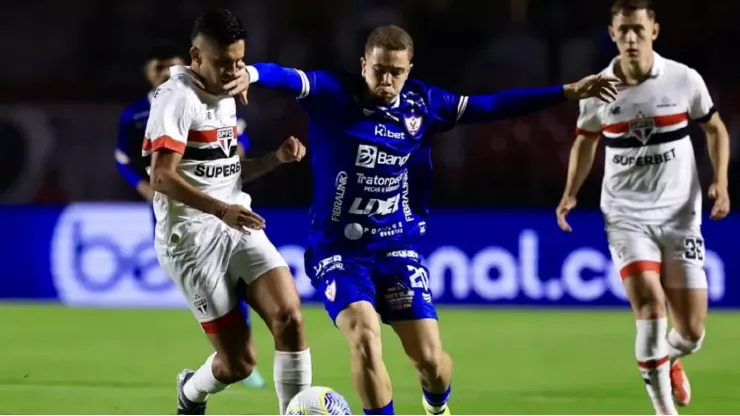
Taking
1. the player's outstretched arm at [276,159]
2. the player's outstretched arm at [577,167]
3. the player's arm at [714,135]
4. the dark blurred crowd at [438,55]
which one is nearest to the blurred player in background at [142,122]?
the player's outstretched arm at [276,159]

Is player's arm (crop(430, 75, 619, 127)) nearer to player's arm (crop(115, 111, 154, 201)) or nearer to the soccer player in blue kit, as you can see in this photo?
the soccer player in blue kit

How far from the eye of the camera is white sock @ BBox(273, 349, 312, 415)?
18.3ft

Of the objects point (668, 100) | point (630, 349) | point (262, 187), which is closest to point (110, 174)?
point (262, 187)

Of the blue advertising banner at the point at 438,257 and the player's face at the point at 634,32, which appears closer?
the player's face at the point at 634,32

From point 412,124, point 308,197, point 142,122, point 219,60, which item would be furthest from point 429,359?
point 308,197

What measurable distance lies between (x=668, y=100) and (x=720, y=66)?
→ 279 inches

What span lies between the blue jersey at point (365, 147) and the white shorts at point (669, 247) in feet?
3.80

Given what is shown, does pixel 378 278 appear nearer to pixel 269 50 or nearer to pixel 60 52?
pixel 269 50

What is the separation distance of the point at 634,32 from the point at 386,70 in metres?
1.60

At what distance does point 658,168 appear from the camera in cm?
686

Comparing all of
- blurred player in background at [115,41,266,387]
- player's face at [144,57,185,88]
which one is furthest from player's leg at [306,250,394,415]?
player's face at [144,57,185,88]

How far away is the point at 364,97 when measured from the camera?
5926 millimetres

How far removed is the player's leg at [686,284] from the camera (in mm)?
6777

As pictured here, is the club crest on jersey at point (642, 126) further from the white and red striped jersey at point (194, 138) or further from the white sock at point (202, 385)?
the white sock at point (202, 385)
